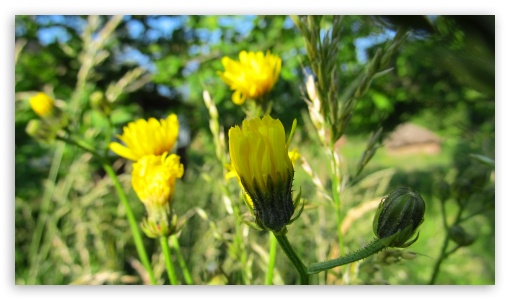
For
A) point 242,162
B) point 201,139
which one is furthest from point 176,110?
point 242,162

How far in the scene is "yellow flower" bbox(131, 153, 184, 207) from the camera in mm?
600

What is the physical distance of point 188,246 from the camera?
5.30 ft

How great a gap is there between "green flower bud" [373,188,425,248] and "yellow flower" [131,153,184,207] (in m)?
0.26

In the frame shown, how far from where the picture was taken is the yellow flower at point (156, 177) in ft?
1.97

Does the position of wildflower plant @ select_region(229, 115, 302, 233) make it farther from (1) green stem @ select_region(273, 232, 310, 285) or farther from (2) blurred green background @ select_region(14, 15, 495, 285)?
(2) blurred green background @ select_region(14, 15, 495, 285)

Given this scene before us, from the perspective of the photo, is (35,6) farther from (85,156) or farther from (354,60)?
(354,60)

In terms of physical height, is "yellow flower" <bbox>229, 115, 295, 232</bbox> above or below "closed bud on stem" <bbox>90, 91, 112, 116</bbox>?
above

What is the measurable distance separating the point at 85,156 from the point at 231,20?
43.3 inches

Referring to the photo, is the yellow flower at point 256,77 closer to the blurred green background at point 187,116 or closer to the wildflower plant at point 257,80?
the wildflower plant at point 257,80

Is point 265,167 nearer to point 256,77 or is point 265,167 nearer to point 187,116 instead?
point 256,77

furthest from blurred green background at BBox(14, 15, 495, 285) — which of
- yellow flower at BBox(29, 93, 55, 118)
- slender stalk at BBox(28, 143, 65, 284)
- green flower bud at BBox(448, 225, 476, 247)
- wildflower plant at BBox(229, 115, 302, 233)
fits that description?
wildflower plant at BBox(229, 115, 302, 233)

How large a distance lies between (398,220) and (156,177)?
29cm

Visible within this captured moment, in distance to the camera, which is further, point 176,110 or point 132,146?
point 176,110

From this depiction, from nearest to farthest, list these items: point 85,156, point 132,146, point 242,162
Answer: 1. point 242,162
2. point 132,146
3. point 85,156
